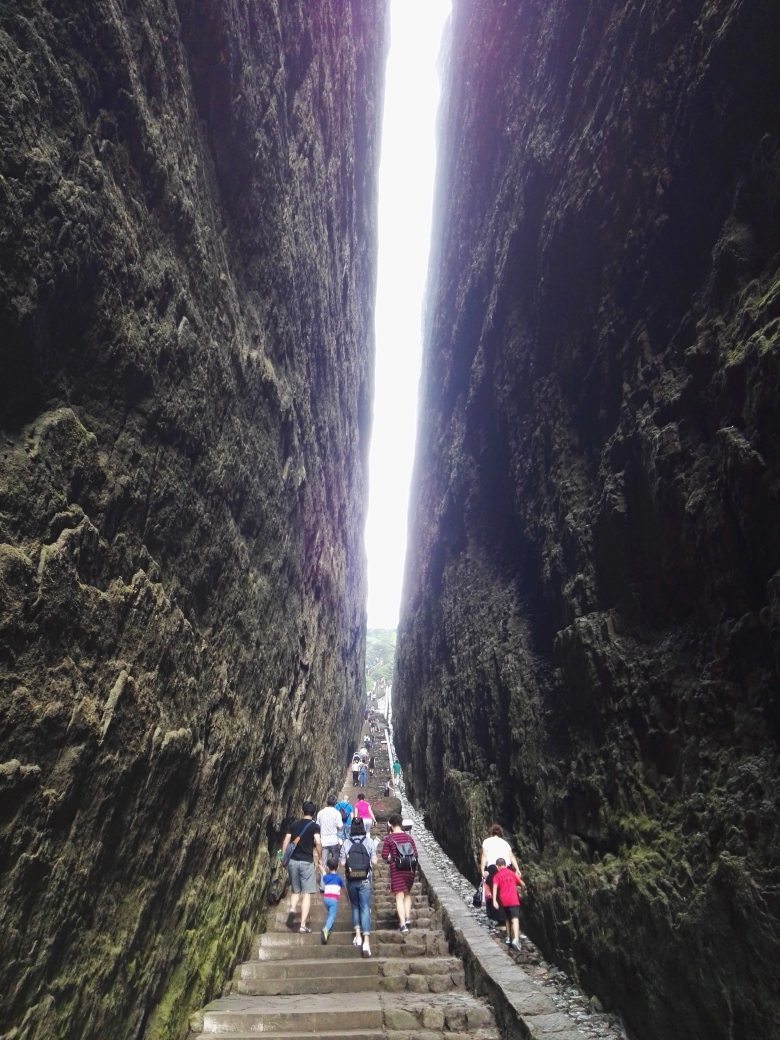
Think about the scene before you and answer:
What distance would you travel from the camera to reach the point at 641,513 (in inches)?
262

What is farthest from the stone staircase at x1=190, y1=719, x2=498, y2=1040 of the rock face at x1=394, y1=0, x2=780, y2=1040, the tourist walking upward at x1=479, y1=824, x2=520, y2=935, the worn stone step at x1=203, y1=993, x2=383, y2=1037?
the rock face at x1=394, y1=0, x2=780, y2=1040

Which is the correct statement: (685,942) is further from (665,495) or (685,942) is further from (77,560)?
(77,560)

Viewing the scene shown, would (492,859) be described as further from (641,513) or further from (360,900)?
(641,513)

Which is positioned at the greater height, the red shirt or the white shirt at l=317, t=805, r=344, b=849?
the white shirt at l=317, t=805, r=344, b=849

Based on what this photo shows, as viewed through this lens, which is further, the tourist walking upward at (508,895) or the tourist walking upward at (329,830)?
the tourist walking upward at (329,830)

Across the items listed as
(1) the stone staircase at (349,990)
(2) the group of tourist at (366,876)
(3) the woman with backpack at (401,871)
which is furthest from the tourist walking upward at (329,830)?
(3) the woman with backpack at (401,871)

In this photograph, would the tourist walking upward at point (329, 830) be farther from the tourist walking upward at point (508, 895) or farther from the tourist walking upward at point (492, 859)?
the tourist walking upward at point (508, 895)

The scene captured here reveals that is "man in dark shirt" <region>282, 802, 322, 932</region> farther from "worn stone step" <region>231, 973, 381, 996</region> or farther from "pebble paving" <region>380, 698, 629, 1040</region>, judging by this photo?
"pebble paving" <region>380, 698, 629, 1040</region>

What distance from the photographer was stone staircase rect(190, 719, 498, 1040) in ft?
17.6

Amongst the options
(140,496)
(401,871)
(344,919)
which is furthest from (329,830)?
(140,496)

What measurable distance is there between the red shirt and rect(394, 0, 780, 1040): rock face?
435mm

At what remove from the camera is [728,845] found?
445 centimetres

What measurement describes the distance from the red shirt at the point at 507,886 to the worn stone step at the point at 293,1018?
7.14ft

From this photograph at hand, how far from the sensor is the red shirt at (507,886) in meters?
7.32
